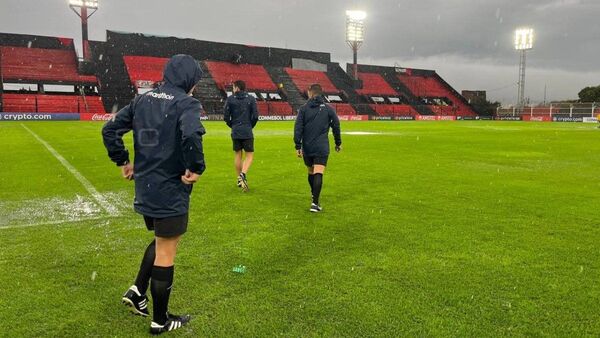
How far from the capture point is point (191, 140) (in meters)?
3.22

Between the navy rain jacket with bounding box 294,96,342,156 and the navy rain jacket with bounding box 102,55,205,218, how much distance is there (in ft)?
13.8

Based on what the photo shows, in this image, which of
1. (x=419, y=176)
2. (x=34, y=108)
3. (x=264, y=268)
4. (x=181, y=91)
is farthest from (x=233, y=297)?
(x=34, y=108)

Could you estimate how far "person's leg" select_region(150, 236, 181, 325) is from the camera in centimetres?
347

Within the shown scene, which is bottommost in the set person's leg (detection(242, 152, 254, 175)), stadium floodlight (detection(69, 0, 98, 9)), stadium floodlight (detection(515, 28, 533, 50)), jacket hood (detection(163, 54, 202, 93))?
person's leg (detection(242, 152, 254, 175))

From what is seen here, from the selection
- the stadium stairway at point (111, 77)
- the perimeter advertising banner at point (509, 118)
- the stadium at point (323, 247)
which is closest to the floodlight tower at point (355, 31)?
the perimeter advertising banner at point (509, 118)

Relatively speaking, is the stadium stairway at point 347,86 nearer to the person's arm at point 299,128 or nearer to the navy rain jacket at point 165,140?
the person's arm at point 299,128

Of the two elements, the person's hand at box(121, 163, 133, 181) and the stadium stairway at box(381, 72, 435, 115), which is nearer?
the person's hand at box(121, 163, 133, 181)

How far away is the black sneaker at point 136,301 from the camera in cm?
365

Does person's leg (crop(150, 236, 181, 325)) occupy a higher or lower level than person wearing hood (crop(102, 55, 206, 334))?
lower

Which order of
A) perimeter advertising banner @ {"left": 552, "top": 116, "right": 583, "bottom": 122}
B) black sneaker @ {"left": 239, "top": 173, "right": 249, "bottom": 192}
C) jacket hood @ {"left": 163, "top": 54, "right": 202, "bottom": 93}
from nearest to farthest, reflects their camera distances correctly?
jacket hood @ {"left": 163, "top": 54, "right": 202, "bottom": 93} → black sneaker @ {"left": 239, "top": 173, "right": 249, "bottom": 192} → perimeter advertising banner @ {"left": 552, "top": 116, "right": 583, "bottom": 122}

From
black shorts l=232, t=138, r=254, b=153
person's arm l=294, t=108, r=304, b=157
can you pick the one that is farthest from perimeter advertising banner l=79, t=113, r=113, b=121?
person's arm l=294, t=108, r=304, b=157

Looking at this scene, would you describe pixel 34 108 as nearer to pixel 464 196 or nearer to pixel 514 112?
pixel 464 196

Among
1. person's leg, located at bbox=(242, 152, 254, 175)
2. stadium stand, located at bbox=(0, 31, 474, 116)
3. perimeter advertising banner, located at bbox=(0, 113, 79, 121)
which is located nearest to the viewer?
person's leg, located at bbox=(242, 152, 254, 175)

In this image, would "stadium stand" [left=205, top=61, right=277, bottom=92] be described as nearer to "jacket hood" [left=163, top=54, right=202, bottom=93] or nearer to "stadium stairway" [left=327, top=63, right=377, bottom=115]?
Answer: "stadium stairway" [left=327, top=63, right=377, bottom=115]
